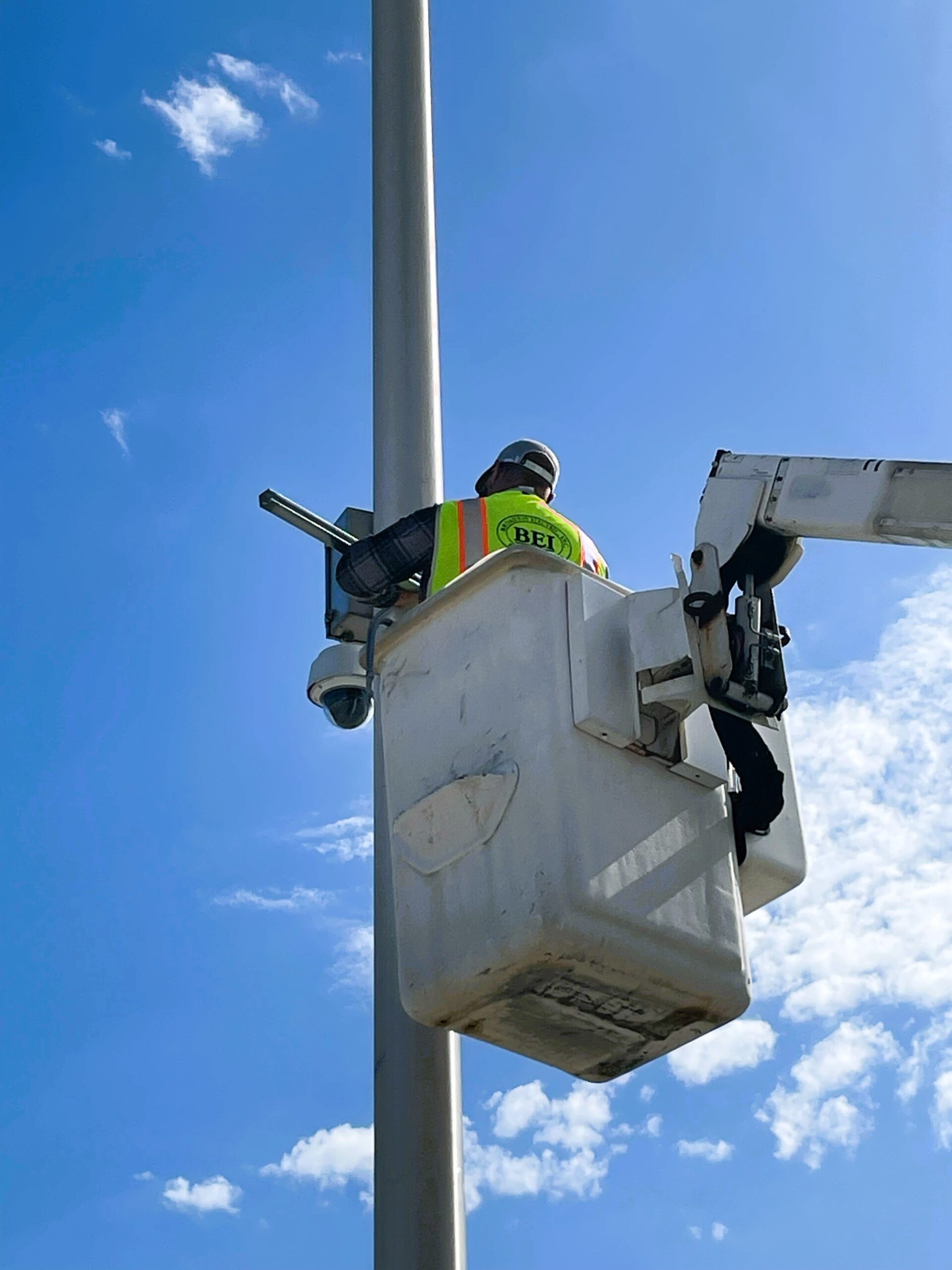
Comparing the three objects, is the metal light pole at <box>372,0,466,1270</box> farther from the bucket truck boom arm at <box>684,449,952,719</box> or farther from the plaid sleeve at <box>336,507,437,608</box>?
the bucket truck boom arm at <box>684,449,952,719</box>

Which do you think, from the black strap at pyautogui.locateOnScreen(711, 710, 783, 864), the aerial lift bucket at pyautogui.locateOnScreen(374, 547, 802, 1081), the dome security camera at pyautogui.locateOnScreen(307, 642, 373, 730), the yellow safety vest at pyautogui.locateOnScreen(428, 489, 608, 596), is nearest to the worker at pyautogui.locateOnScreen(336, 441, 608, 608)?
the yellow safety vest at pyautogui.locateOnScreen(428, 489, 608, 596)

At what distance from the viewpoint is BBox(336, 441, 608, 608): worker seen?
465 cm

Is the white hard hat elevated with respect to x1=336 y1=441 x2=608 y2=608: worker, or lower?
elevated

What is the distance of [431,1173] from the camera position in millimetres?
4410

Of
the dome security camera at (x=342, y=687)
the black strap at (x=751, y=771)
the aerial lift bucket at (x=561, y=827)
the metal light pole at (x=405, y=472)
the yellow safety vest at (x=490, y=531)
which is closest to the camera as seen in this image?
the aerial lift bucket at (x=561, y=827)

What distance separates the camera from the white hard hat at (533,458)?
5309mm

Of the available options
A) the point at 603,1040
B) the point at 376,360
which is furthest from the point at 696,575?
the point at 376,360

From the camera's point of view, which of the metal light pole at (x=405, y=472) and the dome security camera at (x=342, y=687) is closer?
the metal light pole at (x=405, y=472)

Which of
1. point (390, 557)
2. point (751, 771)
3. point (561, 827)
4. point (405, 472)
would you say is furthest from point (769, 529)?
point (405, 472)

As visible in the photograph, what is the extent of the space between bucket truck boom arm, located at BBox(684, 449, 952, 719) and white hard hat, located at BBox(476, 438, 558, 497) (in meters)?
1.09

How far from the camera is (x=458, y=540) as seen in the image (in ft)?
15.3

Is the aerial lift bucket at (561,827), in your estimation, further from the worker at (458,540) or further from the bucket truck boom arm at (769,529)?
the worker at (458,540)

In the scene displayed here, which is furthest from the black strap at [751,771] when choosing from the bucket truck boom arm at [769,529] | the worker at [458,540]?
the worker at [458,540]

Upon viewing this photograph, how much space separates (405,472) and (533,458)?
451 mm
